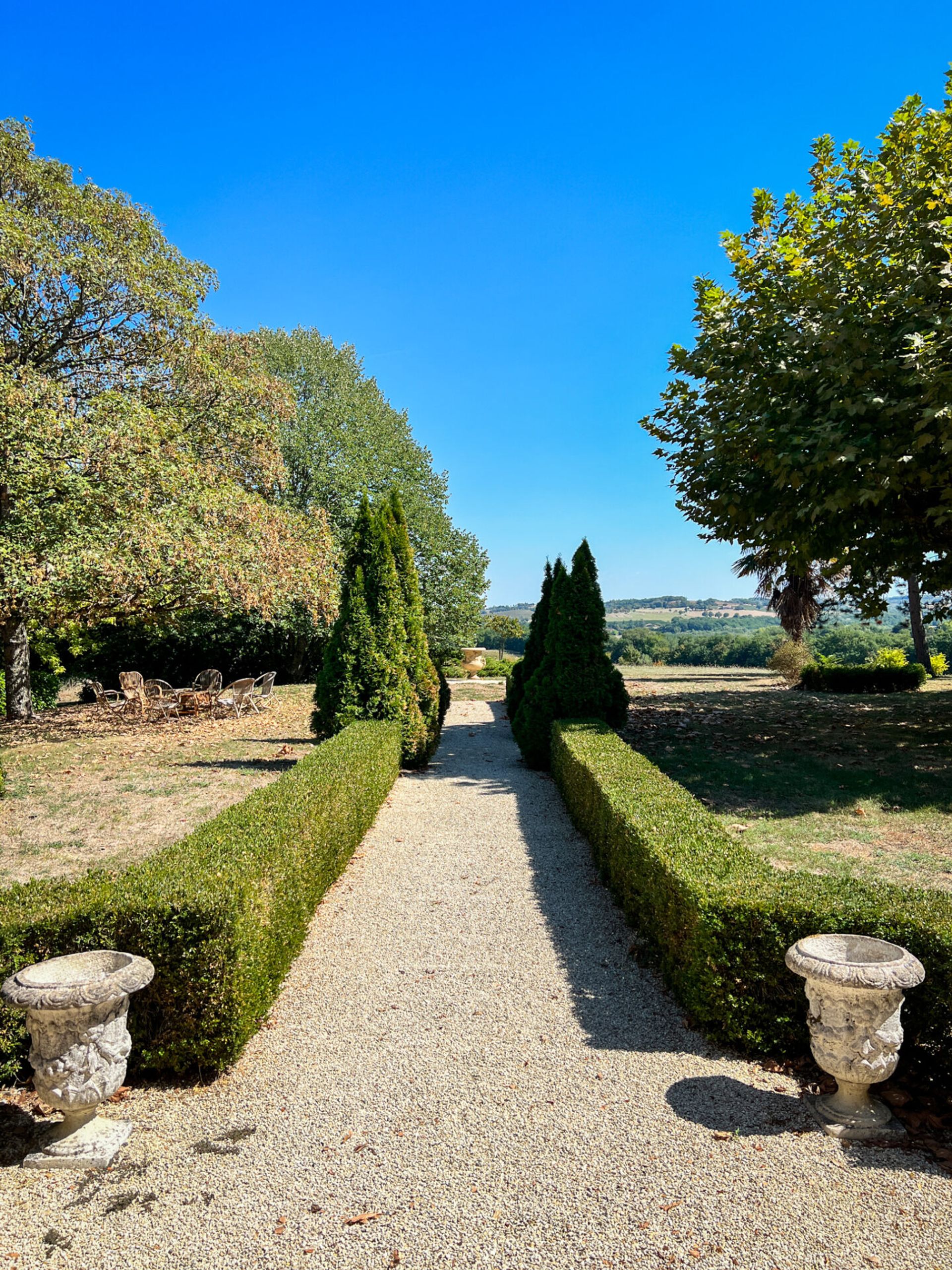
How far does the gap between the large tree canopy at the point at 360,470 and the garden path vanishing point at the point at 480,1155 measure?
20086 mm

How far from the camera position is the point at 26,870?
6.68 meters

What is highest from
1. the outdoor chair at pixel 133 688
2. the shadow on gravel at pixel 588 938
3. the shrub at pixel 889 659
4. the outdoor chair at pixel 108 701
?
the shrub at pixel 889 659

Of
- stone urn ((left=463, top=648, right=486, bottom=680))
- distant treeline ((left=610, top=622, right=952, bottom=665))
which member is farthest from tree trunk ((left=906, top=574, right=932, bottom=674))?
distant treeline ((left=610, top=622, right=952, bottom=665))

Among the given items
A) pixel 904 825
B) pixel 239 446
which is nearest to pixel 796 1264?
pixel 904 825

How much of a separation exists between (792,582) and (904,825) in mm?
20606

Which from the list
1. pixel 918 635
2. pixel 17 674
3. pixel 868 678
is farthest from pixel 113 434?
pixel 918 635

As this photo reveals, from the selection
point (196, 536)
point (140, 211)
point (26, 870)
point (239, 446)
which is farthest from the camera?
point (239, 446)

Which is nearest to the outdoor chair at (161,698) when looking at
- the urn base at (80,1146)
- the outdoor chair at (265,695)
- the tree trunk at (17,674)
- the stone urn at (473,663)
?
the outdoor chair at (265,695)

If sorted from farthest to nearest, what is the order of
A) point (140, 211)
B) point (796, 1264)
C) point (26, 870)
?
1. point (140, 211)
2. point (26, 870)
3. point (796, 1264)

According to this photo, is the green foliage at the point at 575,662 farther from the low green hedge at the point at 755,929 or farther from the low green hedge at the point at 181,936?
the low green hedge at the point at 181,936

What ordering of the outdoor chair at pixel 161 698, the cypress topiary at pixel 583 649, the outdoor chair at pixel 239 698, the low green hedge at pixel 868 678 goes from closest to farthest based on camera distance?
the cypress topiary at pixel 583 649 < the outdoor chair at pixel 161 698 < the outdoor chair at pixel 239 698 < the low green hedge at pixel 868 678

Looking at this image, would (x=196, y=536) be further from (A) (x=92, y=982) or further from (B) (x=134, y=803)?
(A) (x=92, y=982)

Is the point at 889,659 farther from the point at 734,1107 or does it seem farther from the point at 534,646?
the point at 734,1107

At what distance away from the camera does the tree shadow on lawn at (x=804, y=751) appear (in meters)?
8.99
